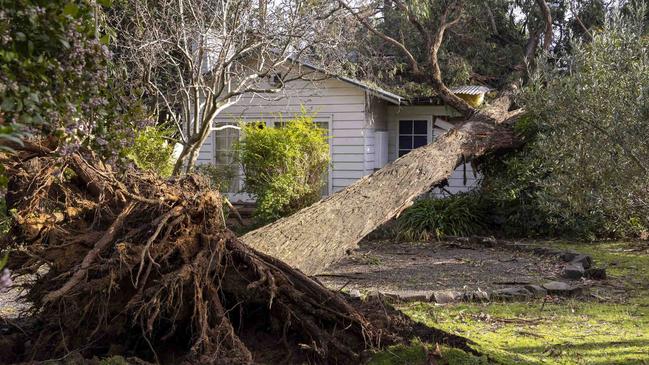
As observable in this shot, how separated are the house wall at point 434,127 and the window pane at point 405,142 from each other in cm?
12

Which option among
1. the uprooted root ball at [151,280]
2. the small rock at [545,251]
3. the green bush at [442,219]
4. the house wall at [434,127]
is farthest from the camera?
the house wall at [434,127]

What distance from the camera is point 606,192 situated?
20.2 feet

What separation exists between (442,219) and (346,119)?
3.95 metres

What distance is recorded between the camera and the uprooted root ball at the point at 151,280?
17.6 ft

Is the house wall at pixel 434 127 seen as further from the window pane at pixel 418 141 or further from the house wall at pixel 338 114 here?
the house wall at pixel 338 114

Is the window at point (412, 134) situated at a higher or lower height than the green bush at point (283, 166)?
higher

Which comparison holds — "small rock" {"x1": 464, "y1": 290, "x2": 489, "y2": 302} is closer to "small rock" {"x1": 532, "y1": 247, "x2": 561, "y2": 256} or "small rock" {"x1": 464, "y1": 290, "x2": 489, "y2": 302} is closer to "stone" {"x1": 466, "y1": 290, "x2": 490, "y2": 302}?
"stone" {"x1": 466, "y1": 290, "x2": 490, "y2": 302}

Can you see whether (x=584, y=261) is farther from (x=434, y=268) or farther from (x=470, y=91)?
(x=470, y=91)

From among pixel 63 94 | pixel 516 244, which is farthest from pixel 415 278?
pixel 63 94

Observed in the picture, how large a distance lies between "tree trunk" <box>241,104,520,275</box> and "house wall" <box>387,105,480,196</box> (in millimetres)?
2692

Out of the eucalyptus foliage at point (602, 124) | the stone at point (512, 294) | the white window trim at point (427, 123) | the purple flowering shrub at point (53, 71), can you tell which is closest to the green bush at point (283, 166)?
the white window trim at point (427, 123)

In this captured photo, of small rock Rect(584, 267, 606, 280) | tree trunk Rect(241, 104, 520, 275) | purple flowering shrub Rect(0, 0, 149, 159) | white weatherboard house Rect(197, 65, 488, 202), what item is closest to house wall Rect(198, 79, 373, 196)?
white weatherboard house Rect(197, 65, 488, 202)

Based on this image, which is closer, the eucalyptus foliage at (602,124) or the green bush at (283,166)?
the eucalyptus foliage at (602,124)

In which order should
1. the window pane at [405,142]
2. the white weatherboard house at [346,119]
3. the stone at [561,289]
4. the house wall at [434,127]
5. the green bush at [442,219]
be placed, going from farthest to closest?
the window pane at [405,142]
the house wall at [434,127]
the white weatherboard house at [346,119]
the green bush at [442,219]
the stone at [561,289]
